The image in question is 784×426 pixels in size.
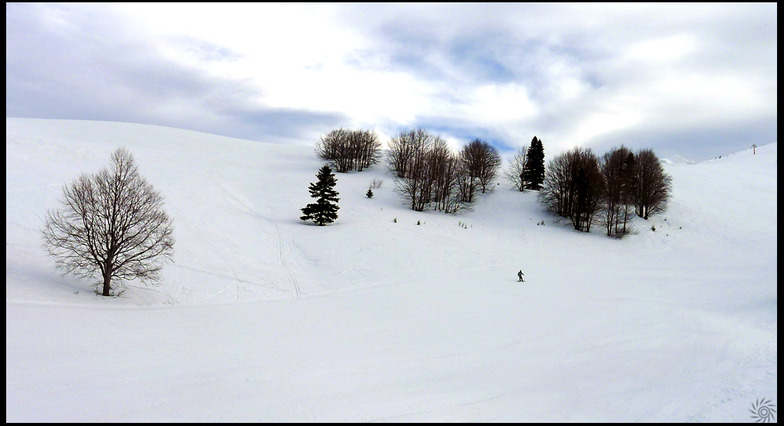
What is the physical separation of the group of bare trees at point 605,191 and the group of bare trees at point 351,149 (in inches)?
1190

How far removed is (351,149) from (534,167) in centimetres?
2868

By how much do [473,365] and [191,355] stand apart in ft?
25.0

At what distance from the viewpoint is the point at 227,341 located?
445 inches

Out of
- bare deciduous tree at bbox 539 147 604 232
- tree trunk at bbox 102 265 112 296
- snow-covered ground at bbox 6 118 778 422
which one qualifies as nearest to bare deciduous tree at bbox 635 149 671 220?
snow-covered ground at bbox 6 118 778 422

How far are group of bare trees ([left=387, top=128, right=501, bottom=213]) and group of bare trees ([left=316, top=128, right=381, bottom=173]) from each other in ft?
29.8

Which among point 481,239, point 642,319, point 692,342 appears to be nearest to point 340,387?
point 692,342

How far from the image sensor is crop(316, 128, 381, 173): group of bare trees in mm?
59688

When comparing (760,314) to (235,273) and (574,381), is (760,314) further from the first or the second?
(235,273)

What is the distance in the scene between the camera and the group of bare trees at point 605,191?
1407 inches

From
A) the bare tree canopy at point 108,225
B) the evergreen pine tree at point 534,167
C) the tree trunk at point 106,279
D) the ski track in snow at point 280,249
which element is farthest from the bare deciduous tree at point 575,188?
the tree trunk at point 106,279

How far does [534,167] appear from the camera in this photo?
165 feet

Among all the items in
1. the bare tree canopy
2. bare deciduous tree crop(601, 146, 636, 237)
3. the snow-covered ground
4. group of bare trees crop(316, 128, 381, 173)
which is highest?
group of bare trees crop(316, 128, 381, 173)

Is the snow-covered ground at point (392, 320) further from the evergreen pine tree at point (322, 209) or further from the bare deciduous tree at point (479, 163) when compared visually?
the bare deciduous tree at point (479, 163)

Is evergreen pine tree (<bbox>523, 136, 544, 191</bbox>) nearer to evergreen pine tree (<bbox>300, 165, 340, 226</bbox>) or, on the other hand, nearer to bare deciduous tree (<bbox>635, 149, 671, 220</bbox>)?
bare deciduous tree (<bbox>635, 149, 671, 220</bbox>)
